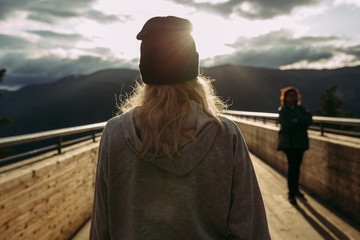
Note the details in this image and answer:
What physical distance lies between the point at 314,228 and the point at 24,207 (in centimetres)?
455

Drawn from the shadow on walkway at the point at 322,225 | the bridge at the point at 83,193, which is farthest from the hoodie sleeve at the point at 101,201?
the shadow on walkway at the point at 322,225

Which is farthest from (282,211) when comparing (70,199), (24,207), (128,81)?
(128,81)

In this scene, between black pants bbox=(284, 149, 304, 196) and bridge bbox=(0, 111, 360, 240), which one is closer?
bridge bbox=(0, 111, 360, 240)

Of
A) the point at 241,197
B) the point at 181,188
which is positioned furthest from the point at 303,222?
the point at 181,188

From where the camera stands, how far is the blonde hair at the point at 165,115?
43.3 inches

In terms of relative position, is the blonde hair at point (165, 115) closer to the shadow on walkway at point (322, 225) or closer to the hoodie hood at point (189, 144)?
the hoodie hood at point (189, 144)

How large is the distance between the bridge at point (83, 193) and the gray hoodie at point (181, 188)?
2510 millimetres

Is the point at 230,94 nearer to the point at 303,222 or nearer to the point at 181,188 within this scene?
the point at 303,222

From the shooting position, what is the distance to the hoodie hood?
3.59ft

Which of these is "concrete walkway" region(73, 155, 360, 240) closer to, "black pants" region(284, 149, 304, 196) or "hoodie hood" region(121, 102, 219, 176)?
"black pants" region(284, 149, 304, 196)

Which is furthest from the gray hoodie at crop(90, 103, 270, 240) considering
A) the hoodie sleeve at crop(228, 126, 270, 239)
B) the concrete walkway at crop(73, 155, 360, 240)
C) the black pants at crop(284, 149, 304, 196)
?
the black pants at crop(284, 149, 304, 196)

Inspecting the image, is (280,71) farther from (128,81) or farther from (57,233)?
(57,233)

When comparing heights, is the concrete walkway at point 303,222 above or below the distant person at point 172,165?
below

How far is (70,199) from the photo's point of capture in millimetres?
4426
